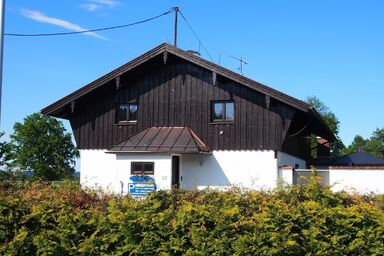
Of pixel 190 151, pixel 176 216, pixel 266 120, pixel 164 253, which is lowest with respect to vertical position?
pixel 164 253

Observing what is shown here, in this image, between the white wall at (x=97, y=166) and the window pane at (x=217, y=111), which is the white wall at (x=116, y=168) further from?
the window pane at (x=217, y=111)

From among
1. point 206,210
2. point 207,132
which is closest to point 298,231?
point 206,210

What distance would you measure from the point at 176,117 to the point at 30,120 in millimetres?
62046

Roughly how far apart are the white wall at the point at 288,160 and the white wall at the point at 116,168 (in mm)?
4728

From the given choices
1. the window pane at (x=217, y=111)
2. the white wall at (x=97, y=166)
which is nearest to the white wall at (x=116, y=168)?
the white wall at (x=97, y=166)

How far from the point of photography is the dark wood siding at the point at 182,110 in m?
22.2

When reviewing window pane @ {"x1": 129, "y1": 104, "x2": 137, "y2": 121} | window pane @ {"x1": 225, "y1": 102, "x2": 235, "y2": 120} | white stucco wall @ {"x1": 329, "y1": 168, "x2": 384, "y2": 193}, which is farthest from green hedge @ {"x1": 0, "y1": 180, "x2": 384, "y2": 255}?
window pane @ {"x1": 129, "y1": 104, "x2": 137, "y2": 121}

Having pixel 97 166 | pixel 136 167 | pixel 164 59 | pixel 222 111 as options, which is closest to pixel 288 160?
pixel 222 111

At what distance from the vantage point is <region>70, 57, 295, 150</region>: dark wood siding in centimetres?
2220

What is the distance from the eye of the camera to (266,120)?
2217cm

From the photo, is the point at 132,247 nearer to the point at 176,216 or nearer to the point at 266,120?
Result: the point at 176,216

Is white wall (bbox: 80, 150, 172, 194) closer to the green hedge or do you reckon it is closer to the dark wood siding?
the dark wood siding

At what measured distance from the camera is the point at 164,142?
22.2m

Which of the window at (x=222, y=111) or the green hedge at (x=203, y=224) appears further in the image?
the window at (x=222, y=111)
